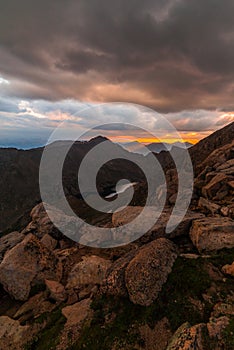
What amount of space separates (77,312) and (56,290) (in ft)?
12.2

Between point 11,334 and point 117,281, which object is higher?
point 117,281

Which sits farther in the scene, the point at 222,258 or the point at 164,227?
the point at 164,227

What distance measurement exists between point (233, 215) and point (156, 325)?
49.1 ft

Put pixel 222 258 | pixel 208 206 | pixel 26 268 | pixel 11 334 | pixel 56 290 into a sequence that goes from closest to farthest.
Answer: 1. pixel 11 334
2. pixel 222 258
3. pixel 56 290
4. pixel 26 268
5. pixel 208 206

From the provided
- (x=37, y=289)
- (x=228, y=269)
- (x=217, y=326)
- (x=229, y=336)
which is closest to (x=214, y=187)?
(x=228, y=269)

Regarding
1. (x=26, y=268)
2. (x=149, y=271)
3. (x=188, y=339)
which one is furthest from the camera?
(x=26, y=268)

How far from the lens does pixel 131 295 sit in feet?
44.5

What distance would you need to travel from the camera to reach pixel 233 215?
2250cm

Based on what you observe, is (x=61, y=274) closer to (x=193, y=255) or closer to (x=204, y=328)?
(x=193, y=255)

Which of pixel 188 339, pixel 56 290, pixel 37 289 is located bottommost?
pixel 37 289

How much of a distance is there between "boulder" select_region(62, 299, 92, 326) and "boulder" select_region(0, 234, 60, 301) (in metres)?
4.85

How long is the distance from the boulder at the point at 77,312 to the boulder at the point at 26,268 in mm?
4849

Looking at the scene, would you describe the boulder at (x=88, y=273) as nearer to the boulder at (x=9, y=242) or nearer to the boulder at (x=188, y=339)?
the boulder at (x=188, y=339)

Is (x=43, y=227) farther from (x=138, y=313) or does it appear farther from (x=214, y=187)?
(x=214, y=187)
